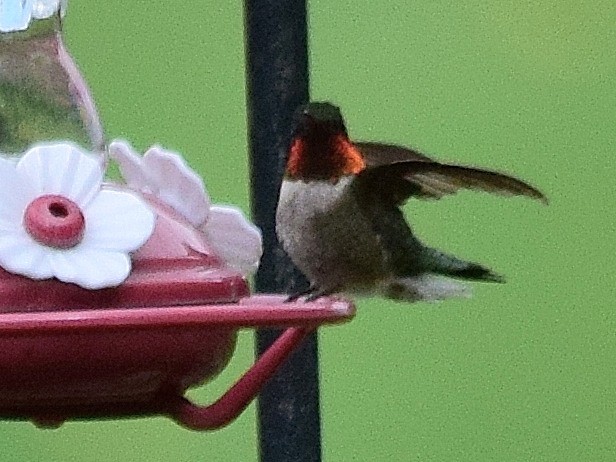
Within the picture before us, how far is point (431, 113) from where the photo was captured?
2.83m

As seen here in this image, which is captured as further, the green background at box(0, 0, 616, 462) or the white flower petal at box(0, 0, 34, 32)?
the green background at box(0, 0, 616, 462)

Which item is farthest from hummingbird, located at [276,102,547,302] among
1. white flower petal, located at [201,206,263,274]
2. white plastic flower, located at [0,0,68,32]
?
white plastic flower, located at [0,0,68,32]

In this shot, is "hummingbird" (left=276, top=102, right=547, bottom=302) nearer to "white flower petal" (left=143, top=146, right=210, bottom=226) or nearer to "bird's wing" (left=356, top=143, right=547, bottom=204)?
"bird's wing" (left=356, top=143, right=547, bottom=204)

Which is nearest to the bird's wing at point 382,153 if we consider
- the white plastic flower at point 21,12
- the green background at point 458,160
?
the white plastic flower at point 21,12

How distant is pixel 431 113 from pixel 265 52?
1.23 meters

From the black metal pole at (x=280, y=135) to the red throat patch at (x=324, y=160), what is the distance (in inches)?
3.8

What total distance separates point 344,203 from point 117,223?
1.87 ft

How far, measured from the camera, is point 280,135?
1693 mm

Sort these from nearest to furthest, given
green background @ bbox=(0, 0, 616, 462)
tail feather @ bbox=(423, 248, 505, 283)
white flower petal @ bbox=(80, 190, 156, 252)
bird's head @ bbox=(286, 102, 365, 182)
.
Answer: white flower petal @ bbox=(80, 190, 156, 252) → bird's head @ bbox=(286, 102, 365, 182) → tail feather @ bbox=(423, 248, 505, 283) → green background @ bbox=(0, 0, 616, 462)

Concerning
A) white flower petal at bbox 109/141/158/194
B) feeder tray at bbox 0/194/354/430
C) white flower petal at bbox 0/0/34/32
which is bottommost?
feeder tray at bbox 0/194/354/430

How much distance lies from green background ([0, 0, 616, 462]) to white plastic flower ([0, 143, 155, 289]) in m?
1.41

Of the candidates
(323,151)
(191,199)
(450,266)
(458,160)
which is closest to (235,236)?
(191,199)

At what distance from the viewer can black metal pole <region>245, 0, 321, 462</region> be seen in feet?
5.34

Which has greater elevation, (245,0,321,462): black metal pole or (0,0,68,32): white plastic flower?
(0,0,68,32): white plastic flower
